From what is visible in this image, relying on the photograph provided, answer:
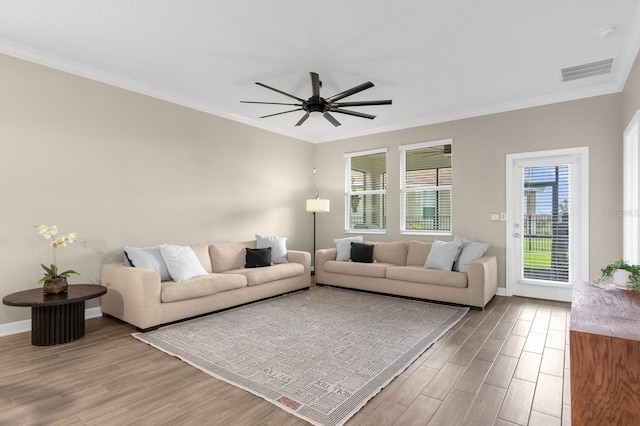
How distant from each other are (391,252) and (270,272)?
6.98 feet

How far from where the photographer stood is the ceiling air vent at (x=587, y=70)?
382cm

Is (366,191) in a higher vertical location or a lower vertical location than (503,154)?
lower

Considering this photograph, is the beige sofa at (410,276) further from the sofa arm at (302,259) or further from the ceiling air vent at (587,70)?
the ceiling air vent at (587,70)

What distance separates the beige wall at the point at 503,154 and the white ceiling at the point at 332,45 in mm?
278

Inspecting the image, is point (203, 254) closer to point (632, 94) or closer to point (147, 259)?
point (147, 259)

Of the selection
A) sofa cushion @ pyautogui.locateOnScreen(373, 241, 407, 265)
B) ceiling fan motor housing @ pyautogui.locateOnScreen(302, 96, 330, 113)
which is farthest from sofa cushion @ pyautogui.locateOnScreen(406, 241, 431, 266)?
ceiling fan motor housing @ pyautogui.locateOnScreen(302, 96, 330, 113)

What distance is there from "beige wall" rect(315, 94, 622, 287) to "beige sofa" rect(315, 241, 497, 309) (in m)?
0.59

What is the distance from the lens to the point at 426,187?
238 inches

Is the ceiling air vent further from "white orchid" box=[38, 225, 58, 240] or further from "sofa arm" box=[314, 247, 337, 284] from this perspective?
"white orchid" box=[38, 225, 58, 240]

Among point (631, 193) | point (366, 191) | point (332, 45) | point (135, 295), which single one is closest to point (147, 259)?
point (135, 295)

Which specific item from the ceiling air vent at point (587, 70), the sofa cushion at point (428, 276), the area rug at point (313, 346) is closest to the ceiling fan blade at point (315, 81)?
the area rug at point (313, 346)

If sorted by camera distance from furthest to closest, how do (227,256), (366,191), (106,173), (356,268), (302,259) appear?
(366,191)
(302,259)
(356,268)
(227,256)
(106,173)

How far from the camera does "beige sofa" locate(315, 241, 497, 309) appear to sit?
441cm

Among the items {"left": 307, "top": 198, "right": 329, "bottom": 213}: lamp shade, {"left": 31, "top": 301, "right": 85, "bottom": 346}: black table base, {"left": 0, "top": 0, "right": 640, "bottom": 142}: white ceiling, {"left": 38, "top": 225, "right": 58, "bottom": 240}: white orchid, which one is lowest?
{"left": 31, "top": 301, "right": 85, "bottom": 346}: black table base
